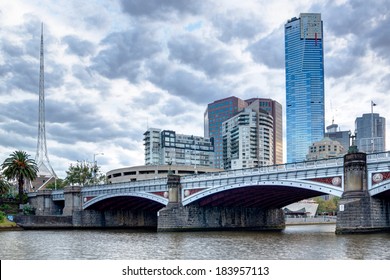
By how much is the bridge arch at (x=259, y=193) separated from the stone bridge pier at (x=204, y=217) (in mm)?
1184

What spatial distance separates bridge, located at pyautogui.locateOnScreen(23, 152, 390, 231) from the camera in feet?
171

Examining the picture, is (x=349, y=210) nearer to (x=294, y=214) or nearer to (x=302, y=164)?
(x=302, y=164)

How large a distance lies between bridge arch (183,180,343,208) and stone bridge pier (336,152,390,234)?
11.9 ft

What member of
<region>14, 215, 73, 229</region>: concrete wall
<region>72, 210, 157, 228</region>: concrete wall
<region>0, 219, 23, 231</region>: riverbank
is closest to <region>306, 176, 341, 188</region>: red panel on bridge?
<region>14, 215, 73, 229</region>: concrete wall

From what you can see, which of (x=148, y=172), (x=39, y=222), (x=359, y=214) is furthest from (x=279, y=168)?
(x=148, y=172)

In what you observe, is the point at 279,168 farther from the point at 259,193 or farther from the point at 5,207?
the point at 5,207

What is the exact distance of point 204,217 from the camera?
76750mm

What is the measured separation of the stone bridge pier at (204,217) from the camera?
73188 mm

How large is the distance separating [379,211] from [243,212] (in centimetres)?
3247

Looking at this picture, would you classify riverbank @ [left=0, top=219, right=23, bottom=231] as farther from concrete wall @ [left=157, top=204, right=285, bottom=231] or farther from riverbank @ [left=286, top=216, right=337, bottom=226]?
riverbank @ [left=286, top=216, right=337, bottom=226]

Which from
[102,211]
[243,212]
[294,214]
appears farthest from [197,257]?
[294,214]

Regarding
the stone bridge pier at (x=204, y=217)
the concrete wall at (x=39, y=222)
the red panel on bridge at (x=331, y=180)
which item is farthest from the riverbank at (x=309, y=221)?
the red panel on bridge at (x=331, y=180)

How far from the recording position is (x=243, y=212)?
82.9 metres

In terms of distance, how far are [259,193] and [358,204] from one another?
78.7 ft
